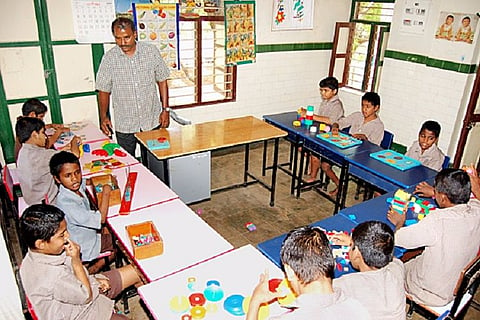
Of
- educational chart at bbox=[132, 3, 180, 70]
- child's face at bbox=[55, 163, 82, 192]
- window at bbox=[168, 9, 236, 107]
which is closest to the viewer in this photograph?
child's face at bbox=[55, 163, 82, 192]

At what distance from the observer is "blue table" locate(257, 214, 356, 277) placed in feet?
8.02

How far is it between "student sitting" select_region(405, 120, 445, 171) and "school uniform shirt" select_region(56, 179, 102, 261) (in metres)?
3.03

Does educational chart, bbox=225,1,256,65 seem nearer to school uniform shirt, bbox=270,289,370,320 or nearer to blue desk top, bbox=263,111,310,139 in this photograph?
blue desk top, bbox=263,111,310,139

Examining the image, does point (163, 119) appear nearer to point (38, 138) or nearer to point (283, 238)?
point (38, 138)

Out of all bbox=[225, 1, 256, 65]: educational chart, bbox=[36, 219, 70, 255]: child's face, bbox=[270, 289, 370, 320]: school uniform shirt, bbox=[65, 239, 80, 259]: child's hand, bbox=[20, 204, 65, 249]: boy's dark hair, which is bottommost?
bbox=[65, 239, 80, 259]: child's hand

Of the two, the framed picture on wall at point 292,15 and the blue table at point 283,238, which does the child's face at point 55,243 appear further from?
the framed picture on wall at point 292,15

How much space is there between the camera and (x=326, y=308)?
1.60 m

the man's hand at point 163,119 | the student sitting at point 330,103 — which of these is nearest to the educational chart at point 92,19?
the man's hand at point 163,119

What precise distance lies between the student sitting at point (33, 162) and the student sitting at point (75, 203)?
1.86 ft

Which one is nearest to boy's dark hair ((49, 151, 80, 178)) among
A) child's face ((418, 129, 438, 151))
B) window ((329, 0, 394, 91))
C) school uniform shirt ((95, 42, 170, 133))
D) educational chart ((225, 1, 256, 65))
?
school uniform shirt ((95, 42, 170, 133))

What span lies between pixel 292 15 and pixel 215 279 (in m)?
5.07

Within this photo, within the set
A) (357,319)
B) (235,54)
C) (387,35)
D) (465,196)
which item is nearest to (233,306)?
(357,319)

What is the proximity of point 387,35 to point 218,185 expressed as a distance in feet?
11.9

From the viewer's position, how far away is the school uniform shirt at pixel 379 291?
1875mm
